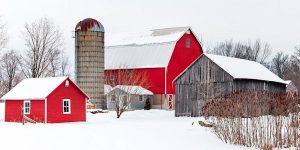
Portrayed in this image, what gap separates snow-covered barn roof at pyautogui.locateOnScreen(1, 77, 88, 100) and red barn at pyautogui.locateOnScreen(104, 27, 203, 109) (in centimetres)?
1727

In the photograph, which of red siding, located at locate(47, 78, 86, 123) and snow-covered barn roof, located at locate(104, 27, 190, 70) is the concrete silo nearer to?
snow-covered barn roof, located at locate(104, 27, 190, 70)

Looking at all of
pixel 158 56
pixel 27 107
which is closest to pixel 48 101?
pixel 27 107

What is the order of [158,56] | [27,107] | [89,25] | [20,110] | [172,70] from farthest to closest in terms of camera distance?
[158,56] → [172,70] → [89,25] → [20,110] → [27,107]

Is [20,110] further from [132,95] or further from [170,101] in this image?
[170,101]

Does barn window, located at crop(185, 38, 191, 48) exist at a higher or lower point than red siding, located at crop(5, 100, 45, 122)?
higher

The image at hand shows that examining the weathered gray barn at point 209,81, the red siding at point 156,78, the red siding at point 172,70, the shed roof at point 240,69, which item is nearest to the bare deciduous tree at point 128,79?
the red siding at point 156,78

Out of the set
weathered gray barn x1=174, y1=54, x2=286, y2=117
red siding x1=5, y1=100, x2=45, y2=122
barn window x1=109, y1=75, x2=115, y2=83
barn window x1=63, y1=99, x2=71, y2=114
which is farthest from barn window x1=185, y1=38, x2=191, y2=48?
red siding x1=5, y1=100, x2=45, y2=122

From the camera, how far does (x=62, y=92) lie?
119 ft

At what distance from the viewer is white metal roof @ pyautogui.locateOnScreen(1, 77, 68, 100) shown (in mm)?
35500

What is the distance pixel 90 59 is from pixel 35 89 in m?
→ 13.2

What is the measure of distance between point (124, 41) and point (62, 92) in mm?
24419

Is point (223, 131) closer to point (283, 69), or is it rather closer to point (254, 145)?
point (254, 145)

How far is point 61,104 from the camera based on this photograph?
36.0 metres

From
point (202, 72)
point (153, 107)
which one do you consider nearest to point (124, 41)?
point (153, 107)
